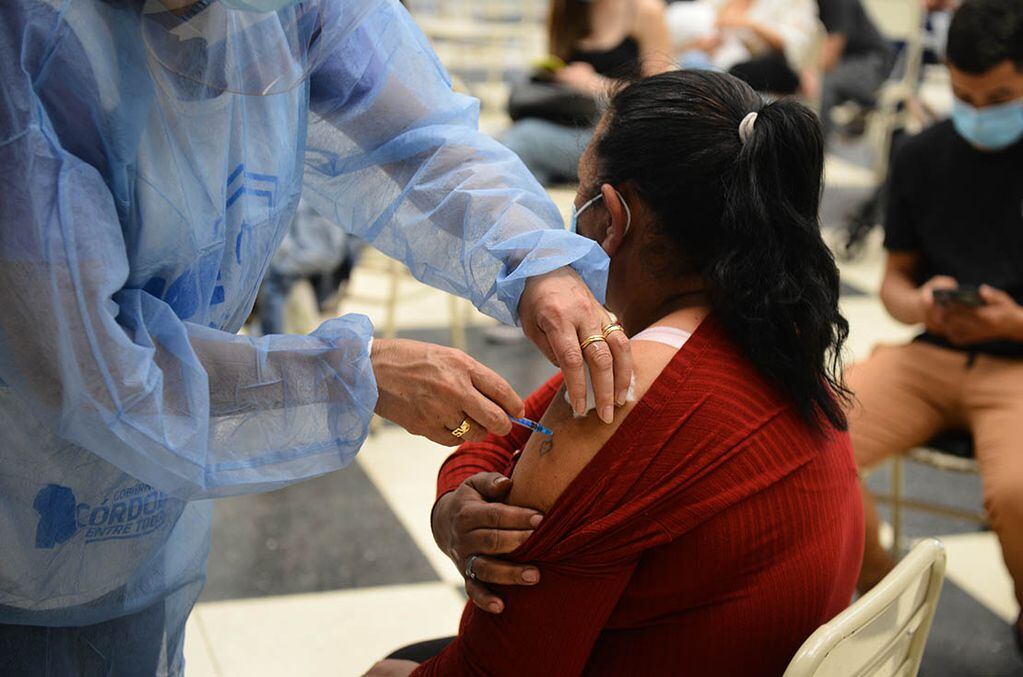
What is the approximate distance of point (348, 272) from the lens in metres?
3.15

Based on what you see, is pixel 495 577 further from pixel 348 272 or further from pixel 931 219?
pixel 348 272

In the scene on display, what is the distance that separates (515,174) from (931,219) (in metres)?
1.36

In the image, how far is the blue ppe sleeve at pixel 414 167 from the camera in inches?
51.3

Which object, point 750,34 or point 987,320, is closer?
point 987,320

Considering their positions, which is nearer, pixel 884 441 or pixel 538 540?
pixel 538 540

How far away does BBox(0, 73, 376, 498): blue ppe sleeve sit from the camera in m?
0.93

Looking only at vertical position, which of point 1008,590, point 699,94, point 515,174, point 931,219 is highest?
point 699,94

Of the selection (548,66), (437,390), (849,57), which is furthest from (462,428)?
(849,57)

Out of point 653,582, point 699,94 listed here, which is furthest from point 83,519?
point 699,94

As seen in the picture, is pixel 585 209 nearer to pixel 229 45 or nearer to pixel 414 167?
pixel 414 167

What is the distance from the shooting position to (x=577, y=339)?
116cm

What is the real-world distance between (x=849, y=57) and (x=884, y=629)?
470cm

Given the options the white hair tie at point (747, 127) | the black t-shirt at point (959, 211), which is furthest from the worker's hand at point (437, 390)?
the black t-shirt at point (959, 211)

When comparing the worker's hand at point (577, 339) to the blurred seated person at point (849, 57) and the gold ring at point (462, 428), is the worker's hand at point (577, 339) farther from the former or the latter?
the blurred seated person at point (849, 57)
